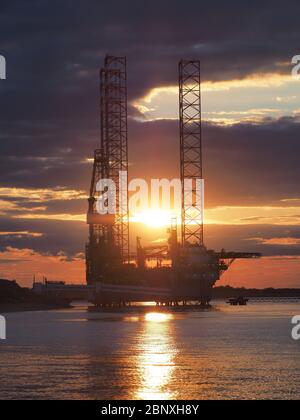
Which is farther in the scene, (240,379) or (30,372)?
(30,372)

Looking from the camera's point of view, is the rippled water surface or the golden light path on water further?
the rippled water surface

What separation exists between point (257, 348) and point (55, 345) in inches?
947

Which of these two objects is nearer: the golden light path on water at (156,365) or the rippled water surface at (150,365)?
the golden light path on water at (156,365)

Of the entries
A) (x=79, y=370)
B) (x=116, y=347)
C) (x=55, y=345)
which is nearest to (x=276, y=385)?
(x=79, y=370)

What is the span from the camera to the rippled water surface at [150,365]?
63.4 metres

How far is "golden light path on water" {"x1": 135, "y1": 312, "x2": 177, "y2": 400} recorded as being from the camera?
62.7 m

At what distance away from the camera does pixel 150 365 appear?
79.9 metres

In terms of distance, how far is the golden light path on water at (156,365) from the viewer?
206ft

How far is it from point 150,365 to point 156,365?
547 millimetres

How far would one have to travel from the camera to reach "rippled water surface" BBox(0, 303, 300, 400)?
63.4 meters

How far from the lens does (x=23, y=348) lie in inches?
3954
